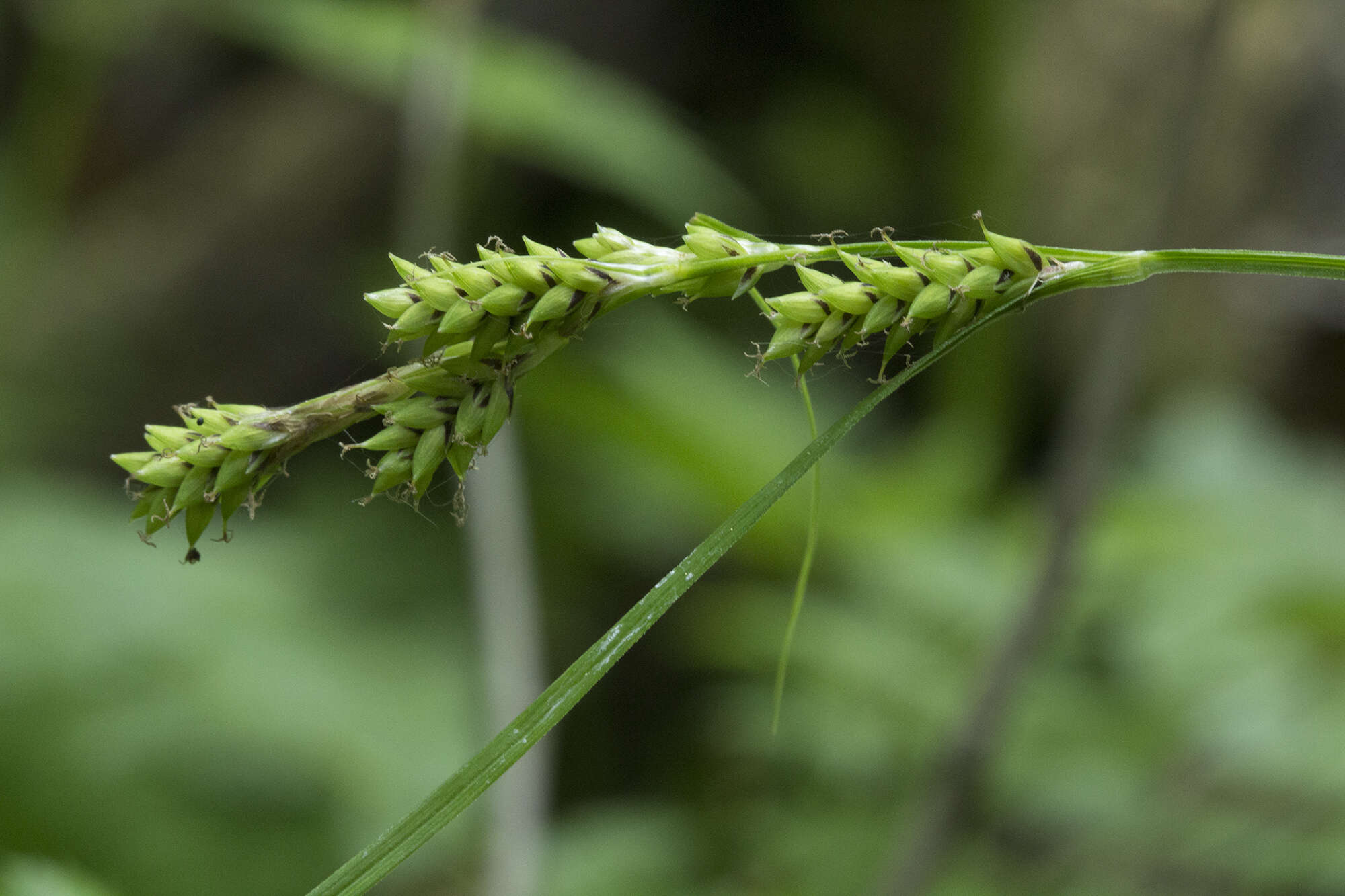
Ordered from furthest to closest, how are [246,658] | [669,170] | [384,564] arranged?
[384,564] → [669,170] → [246,658]

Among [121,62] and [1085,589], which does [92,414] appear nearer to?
[121,62]

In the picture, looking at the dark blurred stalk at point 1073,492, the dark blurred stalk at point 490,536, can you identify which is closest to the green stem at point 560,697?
the dark blurred stalk at point 490,536

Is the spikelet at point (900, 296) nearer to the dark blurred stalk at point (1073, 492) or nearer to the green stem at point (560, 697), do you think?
the green stem at point (560, 697)

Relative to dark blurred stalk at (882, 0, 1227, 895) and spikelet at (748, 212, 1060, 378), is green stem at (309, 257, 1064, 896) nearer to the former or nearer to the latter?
spikelet at (748, 212, 1060, 378)

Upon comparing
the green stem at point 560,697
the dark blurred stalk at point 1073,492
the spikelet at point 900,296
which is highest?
the dark blurred stalk at point 1073,492

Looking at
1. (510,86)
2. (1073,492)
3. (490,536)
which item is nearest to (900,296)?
(1073,492)

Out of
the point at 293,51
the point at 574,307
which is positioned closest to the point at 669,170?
the point at 293,51
